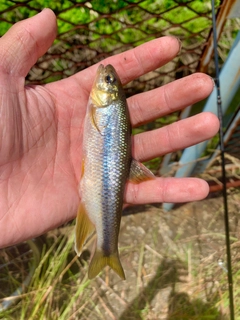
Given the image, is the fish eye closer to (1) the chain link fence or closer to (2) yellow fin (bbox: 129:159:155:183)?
(2) yellow fin (bbox: 129:159:155:183)

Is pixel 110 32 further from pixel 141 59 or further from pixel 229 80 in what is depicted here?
pixel 229 80

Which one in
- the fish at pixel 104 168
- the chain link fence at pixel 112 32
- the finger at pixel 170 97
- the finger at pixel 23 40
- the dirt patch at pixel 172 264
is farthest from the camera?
the dirt patch at pixel 172 264

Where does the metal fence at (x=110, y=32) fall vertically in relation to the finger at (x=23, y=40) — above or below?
below

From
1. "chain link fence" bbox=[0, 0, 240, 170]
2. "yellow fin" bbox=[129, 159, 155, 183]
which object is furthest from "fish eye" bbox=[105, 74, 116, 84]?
"chain link fence" bbox=[0, 0, 240, 170]

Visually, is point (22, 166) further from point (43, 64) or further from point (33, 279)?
point (33, 279)

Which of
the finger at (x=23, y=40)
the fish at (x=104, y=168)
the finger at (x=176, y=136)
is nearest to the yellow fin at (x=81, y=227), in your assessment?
the fish at (x=104, y=168)

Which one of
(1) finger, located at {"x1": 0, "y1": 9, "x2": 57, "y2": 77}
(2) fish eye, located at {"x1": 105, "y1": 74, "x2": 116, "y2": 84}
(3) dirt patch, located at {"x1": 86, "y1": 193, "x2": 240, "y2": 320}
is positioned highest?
(1) finger, located at {"x1": 0, "y1": 9, "x2": 57, "y2": 77}

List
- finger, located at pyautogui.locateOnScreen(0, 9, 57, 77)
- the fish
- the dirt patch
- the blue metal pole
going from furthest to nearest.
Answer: the dirt patch
the blue metal pole
the fish
finger, located at pyautogui.locateOnScreen(0, 9, 57, 77)

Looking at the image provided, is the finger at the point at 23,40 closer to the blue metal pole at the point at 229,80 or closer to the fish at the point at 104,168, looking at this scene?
the fish at the point at 104,168

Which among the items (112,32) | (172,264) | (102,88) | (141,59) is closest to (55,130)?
(102,88)
